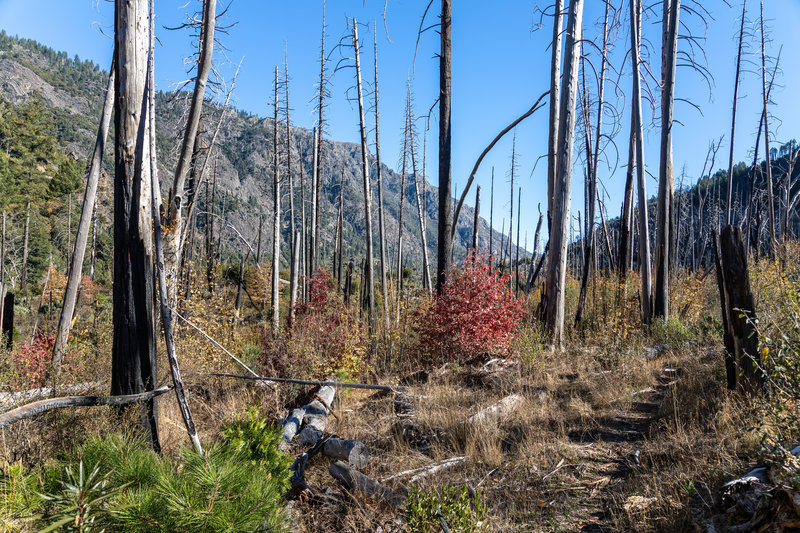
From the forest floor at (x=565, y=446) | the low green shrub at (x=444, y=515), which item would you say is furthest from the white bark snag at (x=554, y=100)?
the low green shrub at (x=444, y=515)

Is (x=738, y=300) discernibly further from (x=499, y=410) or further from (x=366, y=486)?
(x=366, y=486)

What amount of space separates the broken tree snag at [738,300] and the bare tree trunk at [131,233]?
536cm

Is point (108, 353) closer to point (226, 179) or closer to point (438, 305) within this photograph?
point (438, 305)

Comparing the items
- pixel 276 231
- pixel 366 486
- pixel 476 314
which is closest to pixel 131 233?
pixel 366 486

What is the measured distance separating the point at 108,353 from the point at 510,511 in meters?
6.44

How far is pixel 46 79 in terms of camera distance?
116500mm

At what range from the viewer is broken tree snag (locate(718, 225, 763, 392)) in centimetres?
389

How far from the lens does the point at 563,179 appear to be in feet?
25.8

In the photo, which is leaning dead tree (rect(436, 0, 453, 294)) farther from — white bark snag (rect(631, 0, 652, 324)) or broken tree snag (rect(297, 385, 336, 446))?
broken tree snag (rect(297, 385, 336, 446))

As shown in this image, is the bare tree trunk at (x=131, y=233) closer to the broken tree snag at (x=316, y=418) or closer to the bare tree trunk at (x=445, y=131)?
the broken tree snag at (x=316, y=418)

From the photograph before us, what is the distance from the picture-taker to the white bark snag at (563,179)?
7.77 metres

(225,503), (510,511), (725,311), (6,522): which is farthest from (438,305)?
→ (6,522)

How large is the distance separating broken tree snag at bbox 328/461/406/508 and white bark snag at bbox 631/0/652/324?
308 inches

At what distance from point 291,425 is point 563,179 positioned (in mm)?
6353
